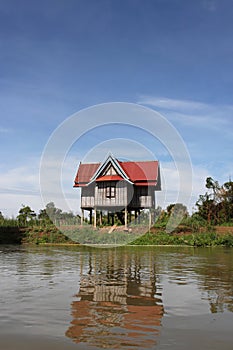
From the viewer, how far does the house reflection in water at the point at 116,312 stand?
471 cm

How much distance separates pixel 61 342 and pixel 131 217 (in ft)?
107

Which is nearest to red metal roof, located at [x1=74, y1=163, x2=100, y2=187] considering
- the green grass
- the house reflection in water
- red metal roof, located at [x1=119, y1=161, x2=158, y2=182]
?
red metal roof, located at [x1=119, y1=161, x2=158, y2=182]

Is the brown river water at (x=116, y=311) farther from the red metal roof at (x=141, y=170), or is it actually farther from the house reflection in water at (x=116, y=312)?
the red metal roof at (x=141, y=170)

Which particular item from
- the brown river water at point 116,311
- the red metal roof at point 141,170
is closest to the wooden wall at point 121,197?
the red metal roof at point 141,170

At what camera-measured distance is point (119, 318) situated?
569 cm

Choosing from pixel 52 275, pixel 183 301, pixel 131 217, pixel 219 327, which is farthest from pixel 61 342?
pixel 131 217

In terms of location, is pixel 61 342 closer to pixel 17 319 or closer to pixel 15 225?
pixel 17 319

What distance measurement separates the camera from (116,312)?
6.10 m

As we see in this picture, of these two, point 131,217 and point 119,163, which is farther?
point 131,217

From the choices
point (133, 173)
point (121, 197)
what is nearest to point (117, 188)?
point (121, 197)

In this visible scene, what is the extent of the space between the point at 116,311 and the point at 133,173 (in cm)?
2669

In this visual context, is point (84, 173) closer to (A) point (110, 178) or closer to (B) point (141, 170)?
(A) point (110, 178)

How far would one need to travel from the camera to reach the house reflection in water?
471 cm

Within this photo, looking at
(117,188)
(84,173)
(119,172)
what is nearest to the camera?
(119,172)
